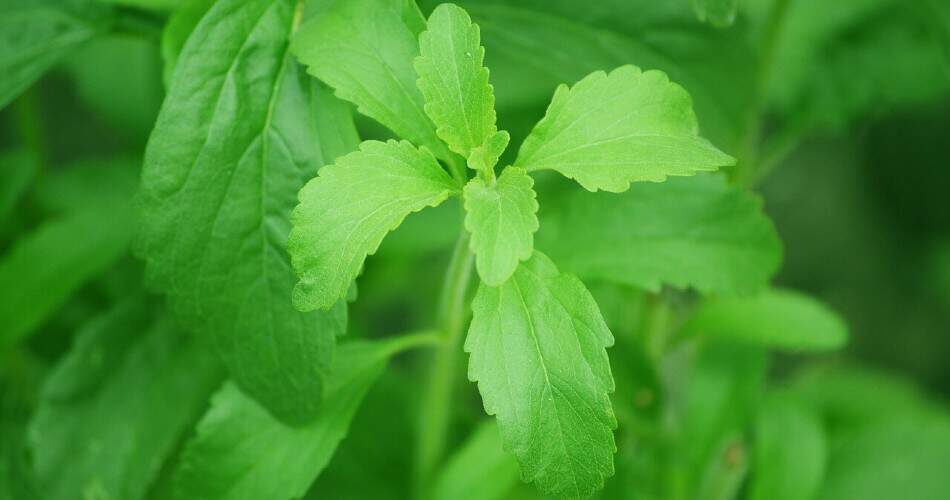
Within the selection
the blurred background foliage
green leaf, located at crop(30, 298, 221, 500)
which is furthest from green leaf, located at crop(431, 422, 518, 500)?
green leaf, located at crop(30, 298, 221, 500)

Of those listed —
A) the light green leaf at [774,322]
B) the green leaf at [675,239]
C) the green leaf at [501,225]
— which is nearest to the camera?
the green leaf at [501,225]

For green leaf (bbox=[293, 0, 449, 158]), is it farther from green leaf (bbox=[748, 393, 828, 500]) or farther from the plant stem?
green leaf (bbox=[748, 393, 828, 500])

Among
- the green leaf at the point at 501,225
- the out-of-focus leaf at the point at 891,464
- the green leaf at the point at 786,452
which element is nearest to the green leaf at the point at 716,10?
the green leaf at the point at 501,225

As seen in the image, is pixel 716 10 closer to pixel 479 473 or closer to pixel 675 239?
pixel 675 239

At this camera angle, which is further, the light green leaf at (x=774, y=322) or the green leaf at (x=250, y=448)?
the light green leaf at (x=774, y=322)

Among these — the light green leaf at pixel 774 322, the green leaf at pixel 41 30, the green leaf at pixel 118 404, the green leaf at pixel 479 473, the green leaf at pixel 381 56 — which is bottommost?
the green leaf at pixel 118 404

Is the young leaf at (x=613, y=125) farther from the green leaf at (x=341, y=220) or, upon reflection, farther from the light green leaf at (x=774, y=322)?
the light green leaf at (x=774, y=322)

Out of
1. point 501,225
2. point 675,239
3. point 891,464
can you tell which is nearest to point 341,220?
point 501,225
